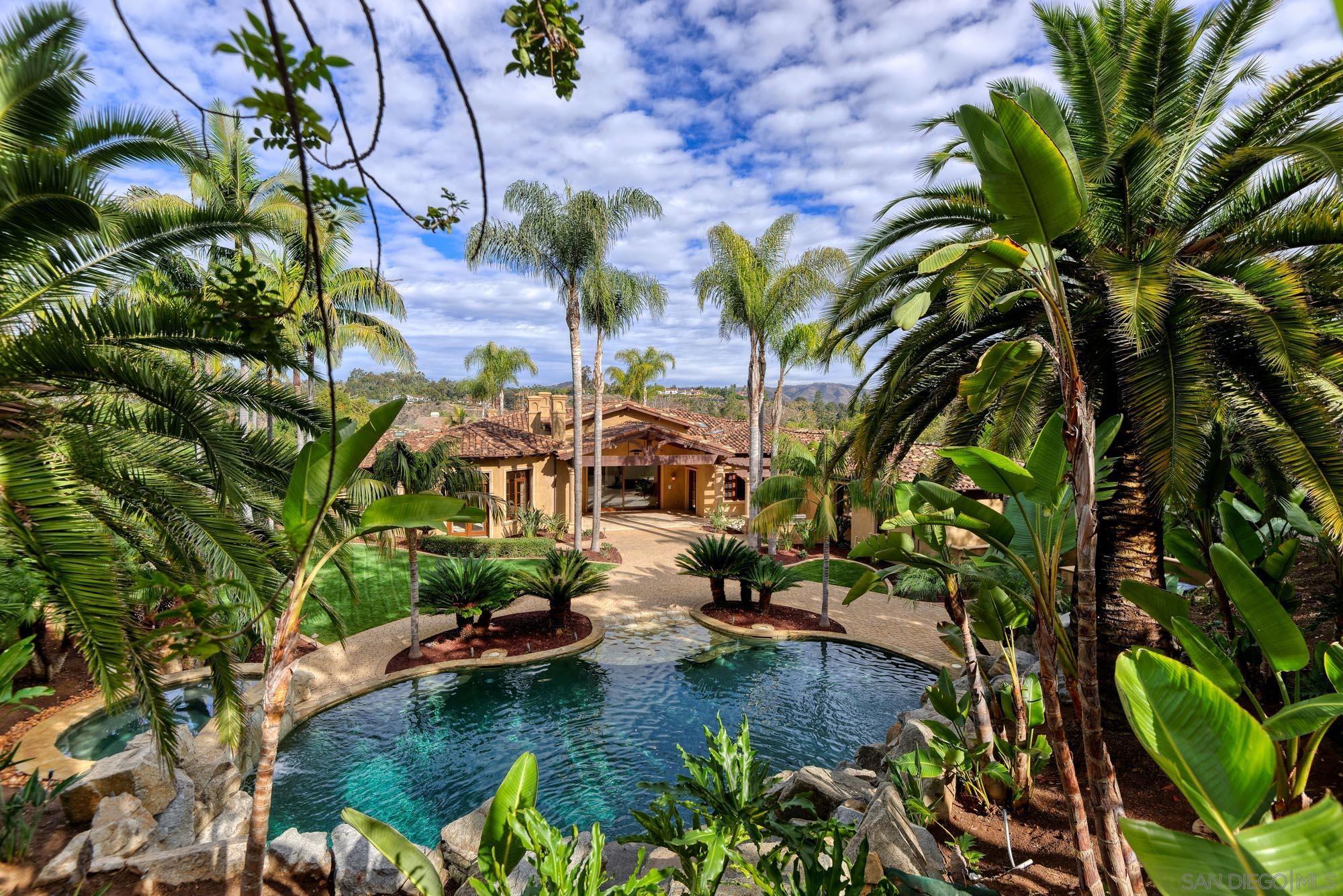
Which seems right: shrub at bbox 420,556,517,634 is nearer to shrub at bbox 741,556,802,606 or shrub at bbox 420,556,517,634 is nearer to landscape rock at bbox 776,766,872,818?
shrub at bbox 741,556,802,606

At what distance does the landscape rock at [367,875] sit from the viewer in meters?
4.89

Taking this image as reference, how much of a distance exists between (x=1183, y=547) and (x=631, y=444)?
2001cm

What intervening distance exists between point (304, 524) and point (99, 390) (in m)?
2.60

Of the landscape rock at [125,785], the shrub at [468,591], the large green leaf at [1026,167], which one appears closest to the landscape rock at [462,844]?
the landscape rock at [125,785]

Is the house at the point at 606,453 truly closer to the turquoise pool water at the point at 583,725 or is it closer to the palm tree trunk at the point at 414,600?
the palm tree trunk at the point at 414,600

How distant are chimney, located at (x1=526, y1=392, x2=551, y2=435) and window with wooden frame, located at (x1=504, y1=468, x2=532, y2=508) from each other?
3.65m

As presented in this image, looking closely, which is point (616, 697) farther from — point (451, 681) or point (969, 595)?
point (969, 595)

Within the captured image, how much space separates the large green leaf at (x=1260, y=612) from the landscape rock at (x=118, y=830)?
7679mm

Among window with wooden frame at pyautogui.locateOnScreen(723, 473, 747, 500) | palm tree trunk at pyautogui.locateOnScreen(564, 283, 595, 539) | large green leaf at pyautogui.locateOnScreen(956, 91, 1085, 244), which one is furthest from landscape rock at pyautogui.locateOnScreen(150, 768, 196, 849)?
window with wooden frame at pyautogui.locateOnScreen(723, 473, 747, 500)

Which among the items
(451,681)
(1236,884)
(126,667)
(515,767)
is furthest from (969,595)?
(126,667)

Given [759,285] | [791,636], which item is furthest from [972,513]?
[759,285]

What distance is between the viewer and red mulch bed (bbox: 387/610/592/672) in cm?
1109

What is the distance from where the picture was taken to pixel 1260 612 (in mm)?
3104

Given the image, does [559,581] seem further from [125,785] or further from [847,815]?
[847,815]
